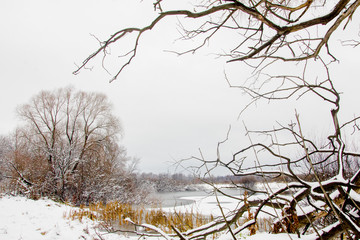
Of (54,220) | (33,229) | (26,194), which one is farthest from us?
(26,194)


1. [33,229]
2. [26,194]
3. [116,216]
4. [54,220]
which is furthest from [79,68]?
[26,194]

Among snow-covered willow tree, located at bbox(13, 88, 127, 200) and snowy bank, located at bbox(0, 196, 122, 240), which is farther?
snow-covered willow tree, located at bbox(13, 88, 127, 200)

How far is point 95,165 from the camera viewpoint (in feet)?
53.4

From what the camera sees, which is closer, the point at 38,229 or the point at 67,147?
the point at 38,229

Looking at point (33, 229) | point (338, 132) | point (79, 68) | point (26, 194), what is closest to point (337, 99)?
point (338, 132)

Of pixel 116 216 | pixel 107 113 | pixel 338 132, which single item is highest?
pixel 107 113

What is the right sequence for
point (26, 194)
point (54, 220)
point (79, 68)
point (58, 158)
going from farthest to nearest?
1. point (58, 158)
2. point (26, 194)
3. point (54, 220)
4. point (79, 68)

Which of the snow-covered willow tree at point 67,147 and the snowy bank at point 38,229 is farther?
the snow-covered willow tree at point 67,147

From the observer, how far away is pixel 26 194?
43.2 feet

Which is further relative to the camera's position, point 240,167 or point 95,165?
point 95,165

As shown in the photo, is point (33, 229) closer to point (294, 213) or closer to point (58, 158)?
point (294, 213)

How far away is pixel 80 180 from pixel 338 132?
55.7ft

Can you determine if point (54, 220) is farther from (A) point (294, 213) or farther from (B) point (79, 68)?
(A) point (294, 213)

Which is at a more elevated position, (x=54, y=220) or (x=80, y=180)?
(x=80, y=180)
